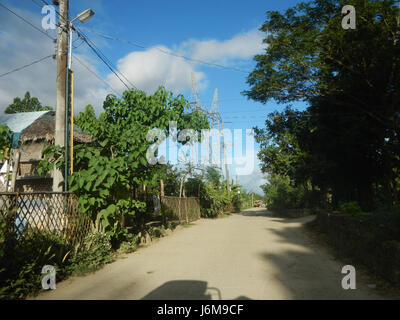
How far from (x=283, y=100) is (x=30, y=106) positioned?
2781 cm

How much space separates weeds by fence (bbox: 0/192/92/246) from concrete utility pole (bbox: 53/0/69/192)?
2.62 feet

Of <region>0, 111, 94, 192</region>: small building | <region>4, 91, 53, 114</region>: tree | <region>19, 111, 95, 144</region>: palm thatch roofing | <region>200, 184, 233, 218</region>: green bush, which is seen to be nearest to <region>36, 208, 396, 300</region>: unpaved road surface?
<region>19, 111, 95, 144</region>: palm thatch roofing

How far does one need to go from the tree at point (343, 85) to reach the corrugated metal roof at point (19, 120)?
431 inches

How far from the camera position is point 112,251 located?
7.48 meters

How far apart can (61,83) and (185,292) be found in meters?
5.74

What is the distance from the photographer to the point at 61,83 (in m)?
7.23

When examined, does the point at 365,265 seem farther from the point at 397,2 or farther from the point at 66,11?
the point at 66,11

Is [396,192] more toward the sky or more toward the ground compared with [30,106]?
more toward the ground

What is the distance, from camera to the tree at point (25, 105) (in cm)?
3033

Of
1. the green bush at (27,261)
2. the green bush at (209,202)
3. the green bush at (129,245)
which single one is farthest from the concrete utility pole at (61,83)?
Answer: the green bush at (209,202)

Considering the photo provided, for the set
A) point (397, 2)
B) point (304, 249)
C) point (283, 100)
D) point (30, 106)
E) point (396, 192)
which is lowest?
point (304, 249)
